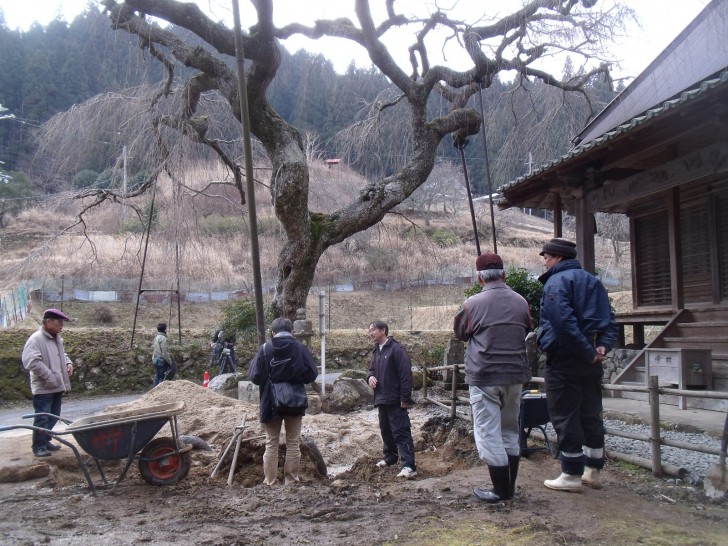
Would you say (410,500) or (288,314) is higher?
(288,314)

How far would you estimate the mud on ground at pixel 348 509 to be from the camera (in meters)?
3.53

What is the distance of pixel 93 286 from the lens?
26.7 metres

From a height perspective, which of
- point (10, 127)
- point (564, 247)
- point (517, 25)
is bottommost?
point (564, 247)

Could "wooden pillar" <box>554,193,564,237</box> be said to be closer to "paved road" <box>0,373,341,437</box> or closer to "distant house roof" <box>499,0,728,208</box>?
"distant house roof" <box>499,0,728,208</box>

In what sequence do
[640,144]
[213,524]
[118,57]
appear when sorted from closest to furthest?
[213,524] → [640,144] → [118,57]

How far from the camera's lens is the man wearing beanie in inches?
163

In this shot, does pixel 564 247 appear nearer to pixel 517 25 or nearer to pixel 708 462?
A: pixel 708 462

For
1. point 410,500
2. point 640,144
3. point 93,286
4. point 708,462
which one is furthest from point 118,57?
point 93,286

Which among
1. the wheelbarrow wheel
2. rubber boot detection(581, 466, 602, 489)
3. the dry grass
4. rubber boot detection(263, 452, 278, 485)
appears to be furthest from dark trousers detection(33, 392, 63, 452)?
rubber boot detection(581, 466, 602, 489)

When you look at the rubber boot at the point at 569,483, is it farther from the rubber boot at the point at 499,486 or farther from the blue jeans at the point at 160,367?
the blue jeans at the point at 160,367

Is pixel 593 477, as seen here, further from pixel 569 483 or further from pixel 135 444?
pixel 135 444

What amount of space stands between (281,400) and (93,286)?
23898mm

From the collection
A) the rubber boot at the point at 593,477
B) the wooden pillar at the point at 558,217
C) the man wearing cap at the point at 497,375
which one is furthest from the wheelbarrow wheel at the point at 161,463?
the wooden pillar at the point at 558,217

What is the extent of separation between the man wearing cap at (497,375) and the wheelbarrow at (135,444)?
117 inches
